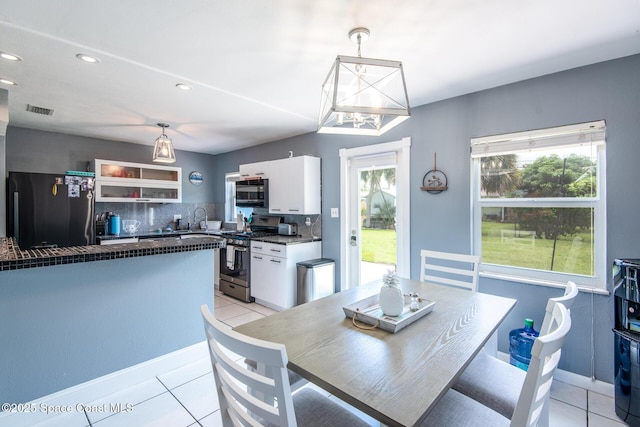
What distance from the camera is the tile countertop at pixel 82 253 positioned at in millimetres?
1632

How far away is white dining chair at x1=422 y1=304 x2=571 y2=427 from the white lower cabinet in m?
2.57

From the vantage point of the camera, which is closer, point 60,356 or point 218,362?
point 218,362

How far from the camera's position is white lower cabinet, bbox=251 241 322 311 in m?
3.70

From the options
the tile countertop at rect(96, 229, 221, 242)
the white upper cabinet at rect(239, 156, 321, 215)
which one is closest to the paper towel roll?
the tile countertop at rect(96, 229, 221, 242)

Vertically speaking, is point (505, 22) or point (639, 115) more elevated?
point (505, 22)

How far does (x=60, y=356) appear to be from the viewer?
1914mm

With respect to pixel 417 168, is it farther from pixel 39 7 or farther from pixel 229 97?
pixel 39 7

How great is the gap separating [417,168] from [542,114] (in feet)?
3.66

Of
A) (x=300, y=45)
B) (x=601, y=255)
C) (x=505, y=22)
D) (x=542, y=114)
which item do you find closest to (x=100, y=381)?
(x=300, y=45)

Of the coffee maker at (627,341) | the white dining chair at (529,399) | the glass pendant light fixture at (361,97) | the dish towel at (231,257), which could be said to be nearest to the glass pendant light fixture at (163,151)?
the dish towel at (231,257)

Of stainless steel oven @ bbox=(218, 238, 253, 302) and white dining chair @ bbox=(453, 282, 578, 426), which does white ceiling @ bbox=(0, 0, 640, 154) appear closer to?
white dining chair @ bbox=(453, 282, 578, 426)

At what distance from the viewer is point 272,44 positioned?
1.97 meters

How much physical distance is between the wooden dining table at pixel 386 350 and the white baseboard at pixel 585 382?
1.18 m

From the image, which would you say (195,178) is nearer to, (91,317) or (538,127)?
(91,317)
